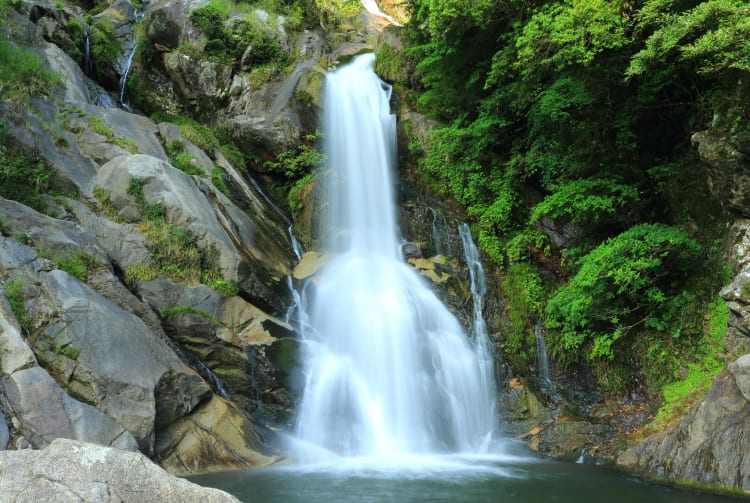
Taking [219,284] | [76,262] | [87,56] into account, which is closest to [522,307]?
[219,284]

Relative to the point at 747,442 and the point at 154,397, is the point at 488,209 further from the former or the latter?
the point at 154,397

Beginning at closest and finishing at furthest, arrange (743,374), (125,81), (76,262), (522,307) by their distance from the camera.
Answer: (743,374), (76,262), (522,307), (125,81)

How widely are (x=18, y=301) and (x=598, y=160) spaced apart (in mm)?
12125

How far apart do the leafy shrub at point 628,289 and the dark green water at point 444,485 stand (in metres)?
3.04

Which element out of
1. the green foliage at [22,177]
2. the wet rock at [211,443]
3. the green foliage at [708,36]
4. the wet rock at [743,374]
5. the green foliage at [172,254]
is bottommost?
the wet rock at [211,443]

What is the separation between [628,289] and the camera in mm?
10969

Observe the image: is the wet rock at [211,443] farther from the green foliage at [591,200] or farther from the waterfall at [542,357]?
the green foliage at [591,200]

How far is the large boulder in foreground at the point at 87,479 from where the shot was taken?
363cm

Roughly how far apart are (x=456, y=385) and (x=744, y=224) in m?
6.47

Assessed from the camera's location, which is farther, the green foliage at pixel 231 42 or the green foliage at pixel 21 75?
the green foliage at pixel 231 42

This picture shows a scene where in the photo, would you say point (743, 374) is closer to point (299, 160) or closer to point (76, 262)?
point (76, 262)

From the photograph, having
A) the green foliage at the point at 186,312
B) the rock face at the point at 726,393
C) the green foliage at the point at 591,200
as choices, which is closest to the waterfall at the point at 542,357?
the rock face at the point at 726,393

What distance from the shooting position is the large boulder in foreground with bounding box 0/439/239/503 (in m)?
3.63

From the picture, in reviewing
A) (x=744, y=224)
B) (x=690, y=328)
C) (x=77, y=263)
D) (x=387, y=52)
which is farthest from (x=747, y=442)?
(x=387, y=52)
